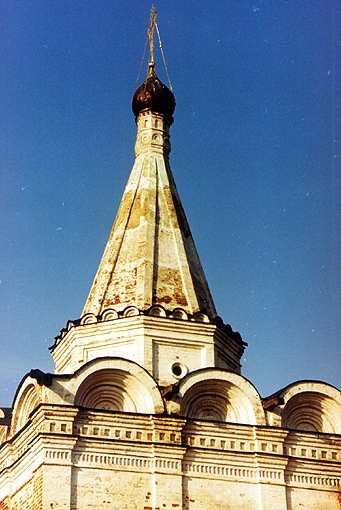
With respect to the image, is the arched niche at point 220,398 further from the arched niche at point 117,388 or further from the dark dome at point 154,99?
the dark dome at point 154,99

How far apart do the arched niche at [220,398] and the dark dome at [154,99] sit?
256 inches

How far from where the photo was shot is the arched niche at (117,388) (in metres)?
15.3

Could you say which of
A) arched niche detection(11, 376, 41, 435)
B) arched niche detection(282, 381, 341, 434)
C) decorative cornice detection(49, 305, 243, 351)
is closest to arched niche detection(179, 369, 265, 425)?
arched niche detection(282, 381, 341, 434)

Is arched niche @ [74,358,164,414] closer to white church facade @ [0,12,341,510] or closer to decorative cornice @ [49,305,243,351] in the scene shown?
white church facade @ [0,12,341,510]

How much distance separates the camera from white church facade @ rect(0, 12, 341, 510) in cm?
1485

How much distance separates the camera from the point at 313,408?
16.6m

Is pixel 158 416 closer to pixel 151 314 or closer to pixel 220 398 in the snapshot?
pixel 220 398

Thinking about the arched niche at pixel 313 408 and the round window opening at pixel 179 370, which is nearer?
the arched niche at pixel 313 408

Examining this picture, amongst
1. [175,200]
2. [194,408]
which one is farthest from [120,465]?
[175,200]

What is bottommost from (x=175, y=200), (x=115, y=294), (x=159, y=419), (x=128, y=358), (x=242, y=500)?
(x=242, y=500)

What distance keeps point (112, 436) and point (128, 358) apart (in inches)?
68.7

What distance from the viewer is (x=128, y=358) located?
1650 centimetres

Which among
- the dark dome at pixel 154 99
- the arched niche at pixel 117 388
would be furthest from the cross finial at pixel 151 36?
the arched niche at pixel 117 388

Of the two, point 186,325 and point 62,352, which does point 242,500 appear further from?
point 62,352
